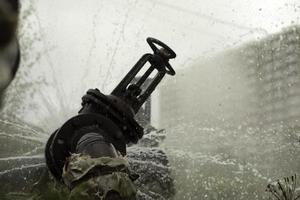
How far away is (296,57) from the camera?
45.4m

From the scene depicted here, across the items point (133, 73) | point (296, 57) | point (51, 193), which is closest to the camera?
point (133, 73)

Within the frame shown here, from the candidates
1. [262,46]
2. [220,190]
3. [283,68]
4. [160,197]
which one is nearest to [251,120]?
[283,68]

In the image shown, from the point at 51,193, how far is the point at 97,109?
1632 millimetres

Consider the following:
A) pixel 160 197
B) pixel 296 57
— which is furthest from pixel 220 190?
pixel 296 57

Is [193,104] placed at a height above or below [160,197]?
above

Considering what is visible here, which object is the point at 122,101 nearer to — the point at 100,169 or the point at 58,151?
the point at 58,151

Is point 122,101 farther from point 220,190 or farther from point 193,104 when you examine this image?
point 193,104

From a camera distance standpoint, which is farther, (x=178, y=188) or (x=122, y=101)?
(x=178, y=188)

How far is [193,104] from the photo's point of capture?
5394 centimetres

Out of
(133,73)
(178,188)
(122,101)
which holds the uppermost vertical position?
(133,73)

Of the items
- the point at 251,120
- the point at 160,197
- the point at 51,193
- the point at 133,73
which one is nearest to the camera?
the point at 133,73

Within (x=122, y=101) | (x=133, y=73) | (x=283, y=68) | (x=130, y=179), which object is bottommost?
(x=130, y=179)

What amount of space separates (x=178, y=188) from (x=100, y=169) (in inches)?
363

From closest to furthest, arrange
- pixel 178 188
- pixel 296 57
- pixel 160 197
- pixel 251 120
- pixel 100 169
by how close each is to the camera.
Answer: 1. pixel 100 169
2. pixel 160 197
3. pixel 178 188
4. pixel 251 120
5. pixel 296 57
